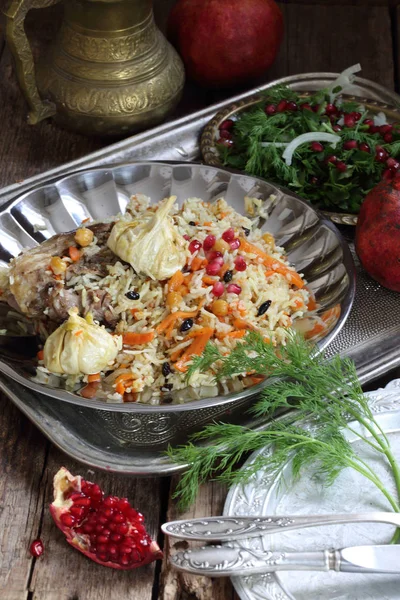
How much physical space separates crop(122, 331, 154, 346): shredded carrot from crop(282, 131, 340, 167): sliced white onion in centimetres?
126

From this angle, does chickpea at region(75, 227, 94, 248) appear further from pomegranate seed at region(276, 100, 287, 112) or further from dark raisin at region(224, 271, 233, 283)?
pomegranate seed at region(276, 100, 287, 112)

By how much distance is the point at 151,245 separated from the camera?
256 centimetres

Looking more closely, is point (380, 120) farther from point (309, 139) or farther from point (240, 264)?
point (240, 264)

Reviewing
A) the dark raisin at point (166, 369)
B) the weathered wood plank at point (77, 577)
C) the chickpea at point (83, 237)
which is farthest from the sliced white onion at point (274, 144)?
the weathered wood plank at point (77, 577)

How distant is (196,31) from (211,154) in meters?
0.79

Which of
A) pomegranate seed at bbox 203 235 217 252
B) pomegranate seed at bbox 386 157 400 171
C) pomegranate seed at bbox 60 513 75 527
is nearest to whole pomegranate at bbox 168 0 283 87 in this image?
pomegranate seed at bbox 386 157 400 171

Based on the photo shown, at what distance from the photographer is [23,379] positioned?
97.8 inches

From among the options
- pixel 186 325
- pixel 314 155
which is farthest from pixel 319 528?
pixel 314 155

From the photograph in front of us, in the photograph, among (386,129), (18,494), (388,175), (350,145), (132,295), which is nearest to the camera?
(18,494)

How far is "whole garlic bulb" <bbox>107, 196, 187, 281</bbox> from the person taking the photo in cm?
257

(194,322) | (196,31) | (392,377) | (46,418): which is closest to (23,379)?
(46,418)

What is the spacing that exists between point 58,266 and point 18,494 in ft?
2.46

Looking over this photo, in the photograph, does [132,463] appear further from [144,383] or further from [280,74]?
[280,74]

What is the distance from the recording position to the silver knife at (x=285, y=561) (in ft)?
6.84
